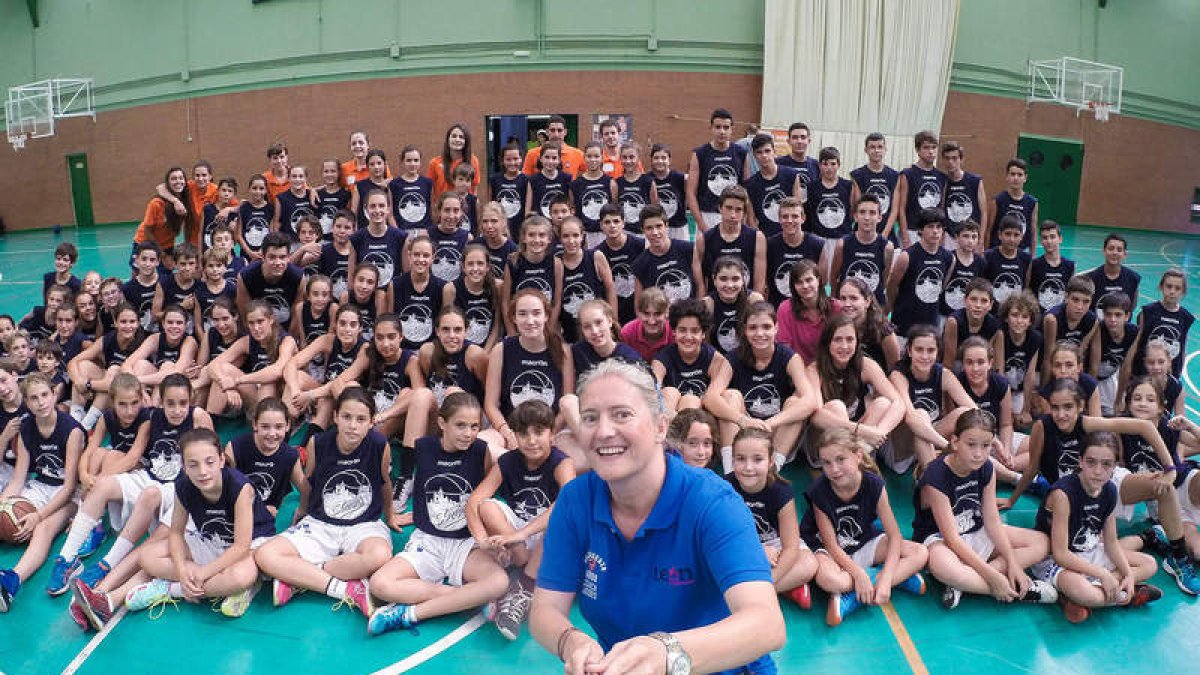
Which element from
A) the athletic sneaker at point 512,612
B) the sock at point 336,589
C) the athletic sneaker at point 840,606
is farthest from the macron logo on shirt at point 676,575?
the sock at point 336,589

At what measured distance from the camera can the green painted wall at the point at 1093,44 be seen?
17.5 metres

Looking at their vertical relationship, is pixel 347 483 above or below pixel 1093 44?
below

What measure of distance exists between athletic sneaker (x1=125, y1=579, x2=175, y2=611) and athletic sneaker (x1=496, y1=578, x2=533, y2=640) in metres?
1.77

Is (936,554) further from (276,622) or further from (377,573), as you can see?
(276,622)

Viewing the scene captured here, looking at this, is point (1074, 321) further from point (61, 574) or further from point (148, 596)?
point (61, 574)

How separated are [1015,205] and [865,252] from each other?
2.25 metres

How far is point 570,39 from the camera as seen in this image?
55.8 ft

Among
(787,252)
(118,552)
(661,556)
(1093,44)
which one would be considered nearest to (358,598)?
(118,552)

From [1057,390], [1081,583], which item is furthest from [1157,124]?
[1081,583]

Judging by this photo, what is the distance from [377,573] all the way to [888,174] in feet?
21.2

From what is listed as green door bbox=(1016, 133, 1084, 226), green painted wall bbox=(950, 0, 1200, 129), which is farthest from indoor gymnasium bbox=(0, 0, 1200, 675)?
green painted wall bbox=(950, 0, 1200, 129)

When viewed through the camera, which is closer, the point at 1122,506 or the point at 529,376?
the point at 1122,506

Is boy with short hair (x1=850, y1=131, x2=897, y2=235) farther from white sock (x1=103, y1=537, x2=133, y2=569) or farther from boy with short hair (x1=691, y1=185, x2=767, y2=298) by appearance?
white sock (x1=103, y1=537, x2=133, y2=569)

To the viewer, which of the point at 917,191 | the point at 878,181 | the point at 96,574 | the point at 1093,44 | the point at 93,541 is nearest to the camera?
the point at 96,574
